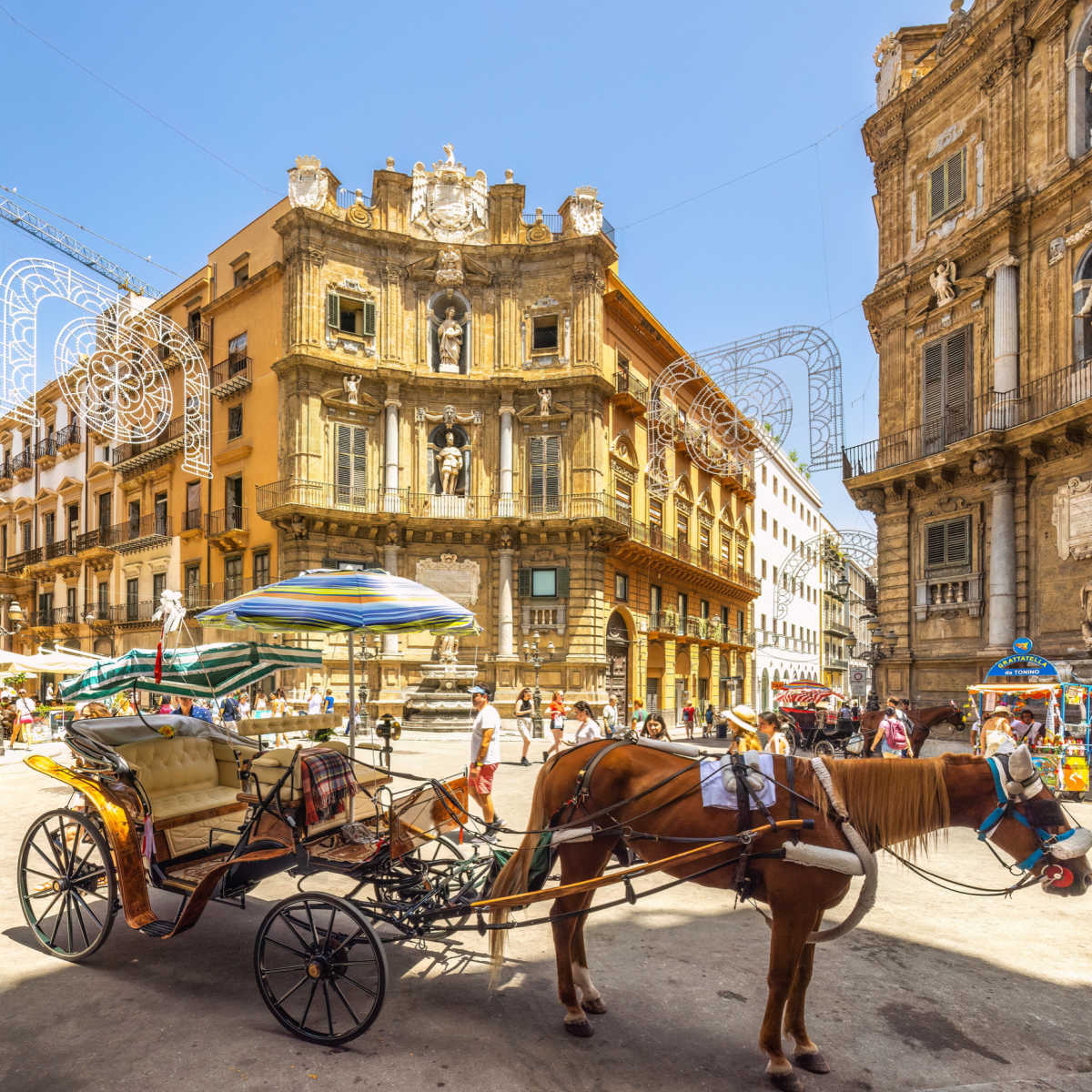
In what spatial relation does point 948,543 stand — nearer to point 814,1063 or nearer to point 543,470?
point 543,470

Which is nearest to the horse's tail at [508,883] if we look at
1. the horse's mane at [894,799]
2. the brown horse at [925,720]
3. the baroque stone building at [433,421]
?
the horse's mane at [894,799]

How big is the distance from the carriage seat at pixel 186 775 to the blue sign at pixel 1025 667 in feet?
43.4

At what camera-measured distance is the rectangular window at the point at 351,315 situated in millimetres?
29266

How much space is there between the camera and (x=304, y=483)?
2802cm

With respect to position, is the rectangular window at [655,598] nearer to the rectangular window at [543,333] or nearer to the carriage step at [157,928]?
the rectangular window at [543,333]

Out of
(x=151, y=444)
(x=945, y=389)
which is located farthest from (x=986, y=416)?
(x=151, y=444)

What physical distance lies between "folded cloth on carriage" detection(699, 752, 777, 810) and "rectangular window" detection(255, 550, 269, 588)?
26864 millimetres

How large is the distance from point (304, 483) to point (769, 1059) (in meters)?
26.2

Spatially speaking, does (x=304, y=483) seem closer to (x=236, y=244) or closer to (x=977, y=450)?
(x=236, y=244)

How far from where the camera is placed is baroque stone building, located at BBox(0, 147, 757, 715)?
28.9 m

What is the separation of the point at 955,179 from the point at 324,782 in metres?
20.1

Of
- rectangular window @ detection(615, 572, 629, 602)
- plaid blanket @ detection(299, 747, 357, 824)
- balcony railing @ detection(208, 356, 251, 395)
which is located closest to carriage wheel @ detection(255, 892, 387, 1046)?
plaid blanket @ detection(299, 747, 357, 824)

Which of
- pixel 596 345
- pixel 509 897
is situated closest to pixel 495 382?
pixel 596 345

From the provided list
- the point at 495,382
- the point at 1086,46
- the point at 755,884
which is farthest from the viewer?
the point at 495,382
